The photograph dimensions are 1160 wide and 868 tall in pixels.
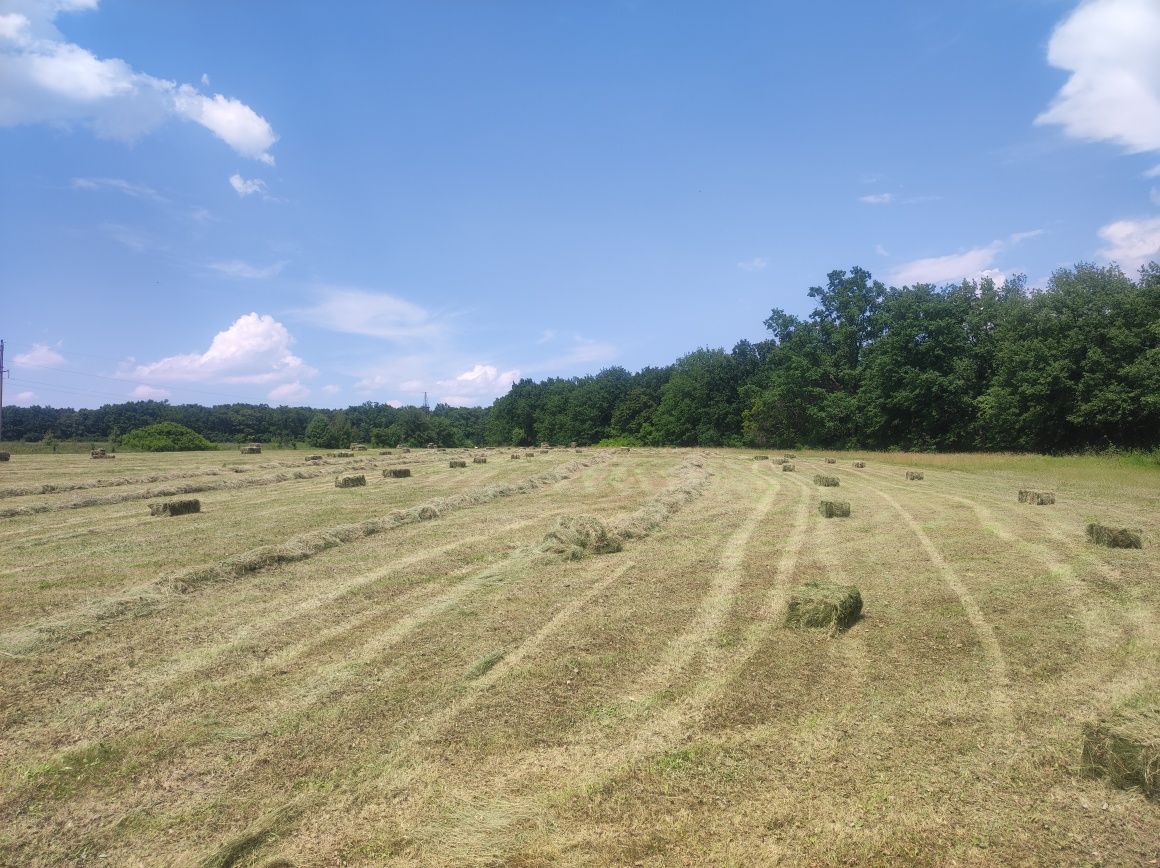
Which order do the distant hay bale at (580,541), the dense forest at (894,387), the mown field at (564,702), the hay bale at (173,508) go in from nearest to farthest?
1. the mown field at (564,702)
2. the distant hay bale at (580,541)
3. the hay bale at (173,508)
4. the dense forest at (894,387)

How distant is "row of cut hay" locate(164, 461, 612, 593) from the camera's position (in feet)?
35.0

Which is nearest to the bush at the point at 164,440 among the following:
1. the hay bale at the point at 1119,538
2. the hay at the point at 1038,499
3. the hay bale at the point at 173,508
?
the hay bale at the point at 173,508

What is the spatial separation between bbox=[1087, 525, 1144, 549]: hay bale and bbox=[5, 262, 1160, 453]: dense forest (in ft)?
111

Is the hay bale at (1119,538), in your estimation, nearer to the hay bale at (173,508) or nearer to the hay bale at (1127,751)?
the hay bale at (1127,751)

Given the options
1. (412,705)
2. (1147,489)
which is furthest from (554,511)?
(1147,489)

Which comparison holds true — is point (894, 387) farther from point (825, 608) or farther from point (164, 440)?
point (164, 440)

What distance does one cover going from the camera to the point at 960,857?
4.13 meters

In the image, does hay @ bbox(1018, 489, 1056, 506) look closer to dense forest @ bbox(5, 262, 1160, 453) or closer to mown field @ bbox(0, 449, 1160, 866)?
mown field @ bbox(0, 449, 1160, 866)

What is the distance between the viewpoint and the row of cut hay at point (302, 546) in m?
10.7

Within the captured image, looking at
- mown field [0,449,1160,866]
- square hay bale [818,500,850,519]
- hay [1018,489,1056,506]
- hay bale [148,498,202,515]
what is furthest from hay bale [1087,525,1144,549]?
hay bale [148,498,202,515]

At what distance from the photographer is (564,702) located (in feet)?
20.6

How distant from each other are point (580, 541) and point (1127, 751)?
903 cm

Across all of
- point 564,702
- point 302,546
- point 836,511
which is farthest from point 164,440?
point 564,702

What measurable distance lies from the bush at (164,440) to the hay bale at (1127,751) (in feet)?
236
